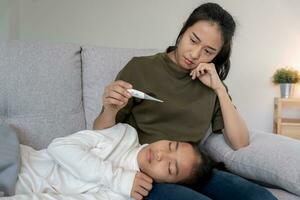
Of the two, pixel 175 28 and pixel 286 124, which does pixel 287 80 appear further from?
pixel 175 28

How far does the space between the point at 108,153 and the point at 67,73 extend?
52cm

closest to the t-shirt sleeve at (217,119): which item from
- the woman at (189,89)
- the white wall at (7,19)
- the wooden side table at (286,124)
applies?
the woman at (189,89)

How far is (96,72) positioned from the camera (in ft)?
4.84

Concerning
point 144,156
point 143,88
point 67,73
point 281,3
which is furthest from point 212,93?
point 281,3

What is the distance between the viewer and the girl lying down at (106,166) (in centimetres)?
93

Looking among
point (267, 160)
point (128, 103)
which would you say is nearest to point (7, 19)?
point (128, 103)

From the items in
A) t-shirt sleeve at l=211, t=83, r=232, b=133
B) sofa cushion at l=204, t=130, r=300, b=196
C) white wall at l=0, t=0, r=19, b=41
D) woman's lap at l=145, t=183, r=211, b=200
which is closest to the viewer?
woman's lap at l=145, t=183, r=211, b=200

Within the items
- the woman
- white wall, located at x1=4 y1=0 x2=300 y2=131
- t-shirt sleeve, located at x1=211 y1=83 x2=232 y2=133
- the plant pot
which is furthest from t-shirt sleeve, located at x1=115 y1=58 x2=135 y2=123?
the plant pot

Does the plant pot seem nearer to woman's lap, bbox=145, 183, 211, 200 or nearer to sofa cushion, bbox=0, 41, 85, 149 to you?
sofa cushion, bbox=0, 41, 85, 149

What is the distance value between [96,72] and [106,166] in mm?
631

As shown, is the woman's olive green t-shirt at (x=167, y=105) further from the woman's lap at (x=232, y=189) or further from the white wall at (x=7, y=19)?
the white wall at (x=7, y=19)

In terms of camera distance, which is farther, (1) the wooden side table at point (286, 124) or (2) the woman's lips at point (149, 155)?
(1) the wooden side table at point (286, 124)

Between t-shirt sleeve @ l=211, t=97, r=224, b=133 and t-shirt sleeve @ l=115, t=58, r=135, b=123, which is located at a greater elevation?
t-shirt sleeve @ l=115, t=58, r=135, b=123

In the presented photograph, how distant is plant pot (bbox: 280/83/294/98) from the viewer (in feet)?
8.20
